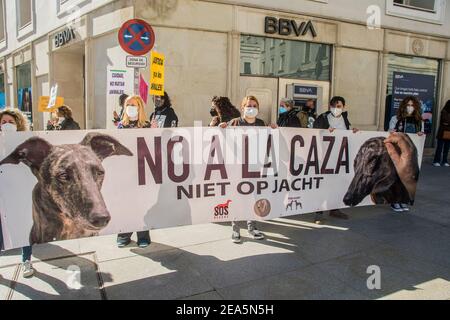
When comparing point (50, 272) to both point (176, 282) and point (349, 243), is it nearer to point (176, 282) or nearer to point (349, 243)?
point (176, 282)

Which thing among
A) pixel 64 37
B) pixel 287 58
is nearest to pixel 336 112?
pixel 287 58

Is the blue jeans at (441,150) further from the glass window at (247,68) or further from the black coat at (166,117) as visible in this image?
the black coat at (166,117)

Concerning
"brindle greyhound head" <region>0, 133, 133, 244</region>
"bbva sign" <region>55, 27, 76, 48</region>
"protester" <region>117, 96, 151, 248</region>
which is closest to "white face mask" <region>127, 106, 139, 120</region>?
"protester" <region>117, 96, 151, 248</region>

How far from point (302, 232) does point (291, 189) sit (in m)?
0.74

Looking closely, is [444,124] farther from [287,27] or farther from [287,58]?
[287,27]

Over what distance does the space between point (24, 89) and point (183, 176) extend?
16323 mm

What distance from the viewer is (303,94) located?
1088 cm

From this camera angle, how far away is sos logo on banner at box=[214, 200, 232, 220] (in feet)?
14.7

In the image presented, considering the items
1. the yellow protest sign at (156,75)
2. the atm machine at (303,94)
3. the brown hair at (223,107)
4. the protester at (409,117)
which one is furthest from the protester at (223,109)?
the atm machine at (303,94)

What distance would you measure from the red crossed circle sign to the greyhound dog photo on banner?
248 cm

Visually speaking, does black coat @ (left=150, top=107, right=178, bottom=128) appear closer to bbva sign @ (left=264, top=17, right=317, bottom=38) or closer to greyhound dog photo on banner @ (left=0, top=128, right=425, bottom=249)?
greyhound dog photo on banner @ (left=0, top=128, right=425, bottom=249)

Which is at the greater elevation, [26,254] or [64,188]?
[64,188]

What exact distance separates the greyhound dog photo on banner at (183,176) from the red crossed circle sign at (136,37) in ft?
8.12

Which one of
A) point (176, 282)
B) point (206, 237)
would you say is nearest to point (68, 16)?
point (206, 237)
